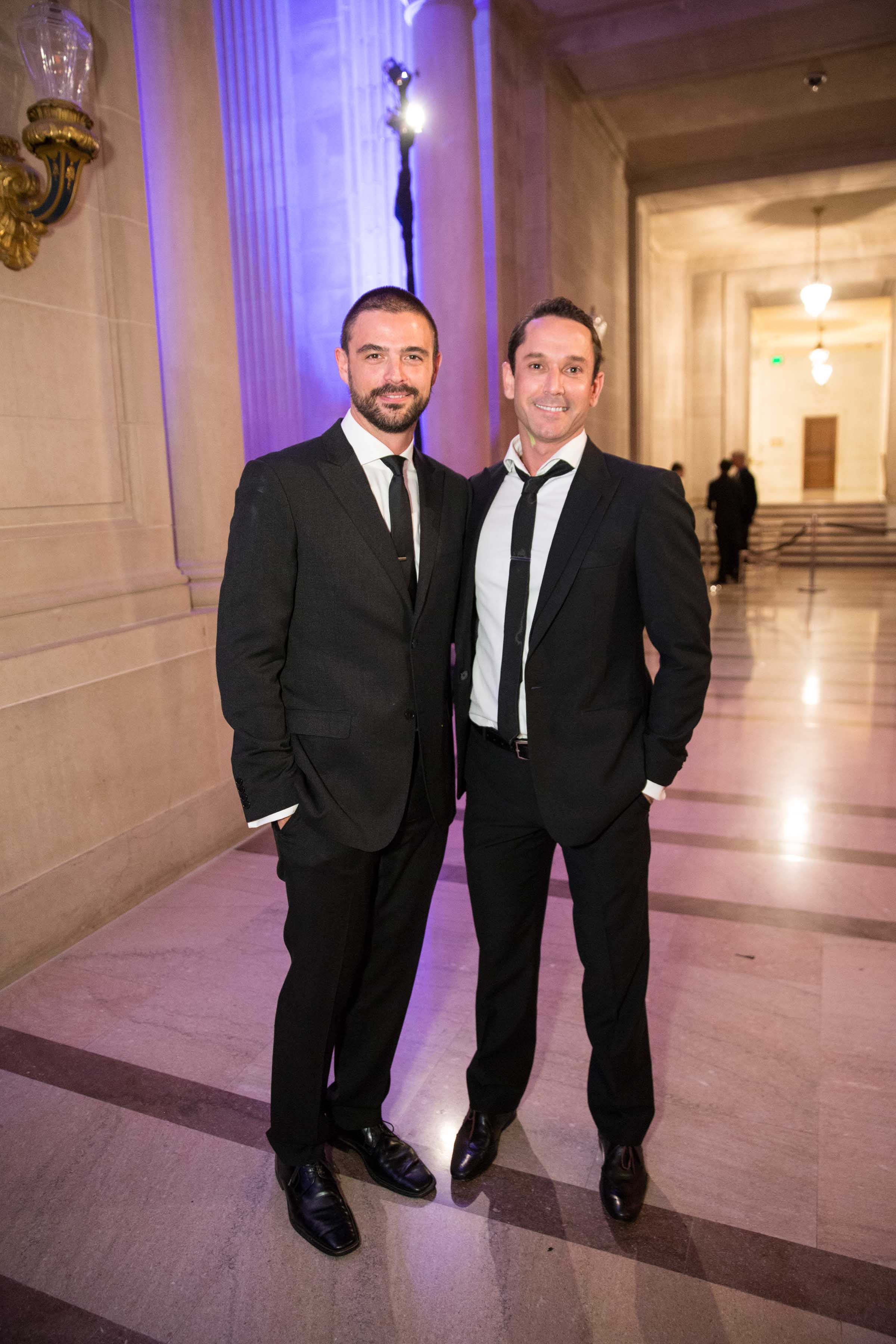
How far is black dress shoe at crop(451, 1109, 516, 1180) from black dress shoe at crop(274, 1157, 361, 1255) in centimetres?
29

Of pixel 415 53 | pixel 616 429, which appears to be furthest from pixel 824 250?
pixel 415 53

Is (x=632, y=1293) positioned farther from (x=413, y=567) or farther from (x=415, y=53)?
(x=415, y=53)

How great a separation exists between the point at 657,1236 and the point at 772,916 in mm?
1810

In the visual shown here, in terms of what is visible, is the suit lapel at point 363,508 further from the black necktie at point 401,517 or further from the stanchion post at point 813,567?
the stanchion post at point 813,567

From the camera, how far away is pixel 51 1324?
6.30 feet

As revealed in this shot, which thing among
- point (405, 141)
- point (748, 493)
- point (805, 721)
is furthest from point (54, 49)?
point (748, 493)

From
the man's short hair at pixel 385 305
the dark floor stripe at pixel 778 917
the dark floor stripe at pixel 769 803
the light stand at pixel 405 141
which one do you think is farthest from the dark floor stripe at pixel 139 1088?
the light stand at pixel 405 141

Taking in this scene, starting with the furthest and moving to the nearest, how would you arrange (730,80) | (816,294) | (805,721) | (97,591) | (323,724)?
1. (816,294)
2. (730,80)
3. (805,721)
4. (97,591)
5. (323,724)

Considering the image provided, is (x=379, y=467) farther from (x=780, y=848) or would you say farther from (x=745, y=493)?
(x=745, y=493)

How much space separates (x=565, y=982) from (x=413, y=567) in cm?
178

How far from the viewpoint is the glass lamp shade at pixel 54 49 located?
3229 mm

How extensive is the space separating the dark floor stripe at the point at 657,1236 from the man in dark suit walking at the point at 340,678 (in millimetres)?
198

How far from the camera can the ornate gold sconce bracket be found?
130 inches

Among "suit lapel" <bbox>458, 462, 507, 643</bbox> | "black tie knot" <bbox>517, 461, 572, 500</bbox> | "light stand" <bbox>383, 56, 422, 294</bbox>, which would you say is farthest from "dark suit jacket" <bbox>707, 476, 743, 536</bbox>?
"black tie knot" <bbox>517, 461, 572, 500</bbox>
